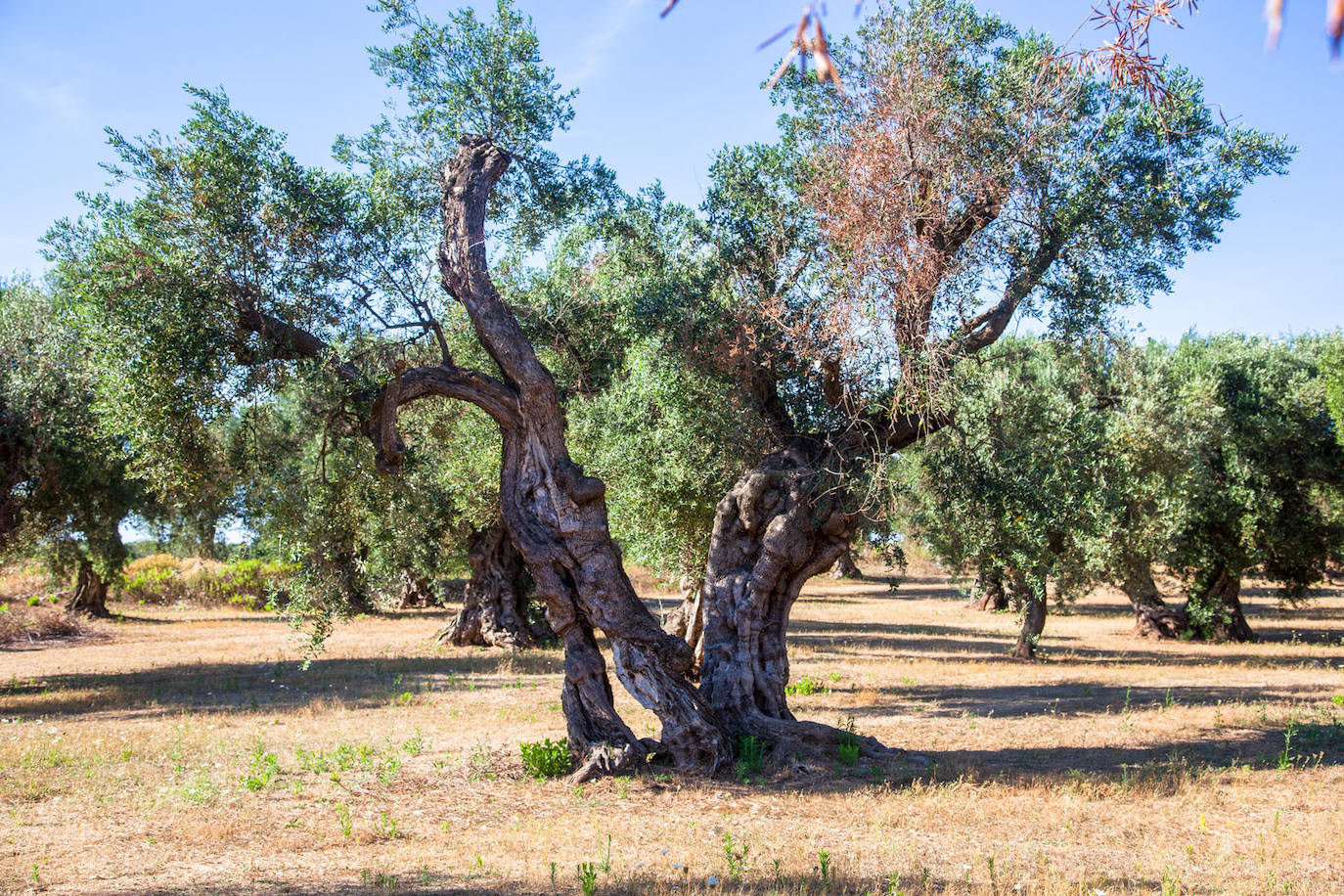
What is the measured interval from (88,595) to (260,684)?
18.9m

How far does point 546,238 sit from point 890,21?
222 inches

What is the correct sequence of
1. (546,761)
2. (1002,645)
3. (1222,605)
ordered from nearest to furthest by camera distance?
1. (546,761)
2. (1222,605)
3. (1002,645)

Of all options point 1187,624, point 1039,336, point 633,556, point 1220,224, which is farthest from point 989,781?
point 1187,624

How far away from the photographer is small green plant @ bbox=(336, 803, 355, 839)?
778 centimetres

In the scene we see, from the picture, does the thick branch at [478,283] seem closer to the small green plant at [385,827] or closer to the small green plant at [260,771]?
the small green plant at [385,827]

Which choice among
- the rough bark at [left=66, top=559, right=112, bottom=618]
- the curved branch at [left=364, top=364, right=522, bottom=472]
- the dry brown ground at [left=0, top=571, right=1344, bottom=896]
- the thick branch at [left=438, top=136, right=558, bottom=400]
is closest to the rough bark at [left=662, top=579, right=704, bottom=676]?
the dry brown ground at [left=0, top=571, right=1344, bottom=896]

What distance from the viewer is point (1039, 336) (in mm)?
13055

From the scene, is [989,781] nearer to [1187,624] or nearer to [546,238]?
[546,238]

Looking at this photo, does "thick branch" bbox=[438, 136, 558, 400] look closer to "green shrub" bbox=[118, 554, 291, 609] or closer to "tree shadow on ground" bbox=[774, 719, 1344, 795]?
"tree shadow on ground" bbox=[774, 719, 1344, 795]

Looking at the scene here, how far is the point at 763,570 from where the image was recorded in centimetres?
1135

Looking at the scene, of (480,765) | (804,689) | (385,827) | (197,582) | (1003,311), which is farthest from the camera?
(197,582)

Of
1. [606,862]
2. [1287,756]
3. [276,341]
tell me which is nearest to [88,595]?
[276,341]

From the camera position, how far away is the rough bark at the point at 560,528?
32.3 ft

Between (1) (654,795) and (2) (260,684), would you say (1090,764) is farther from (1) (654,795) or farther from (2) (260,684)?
(2) (260,684)
